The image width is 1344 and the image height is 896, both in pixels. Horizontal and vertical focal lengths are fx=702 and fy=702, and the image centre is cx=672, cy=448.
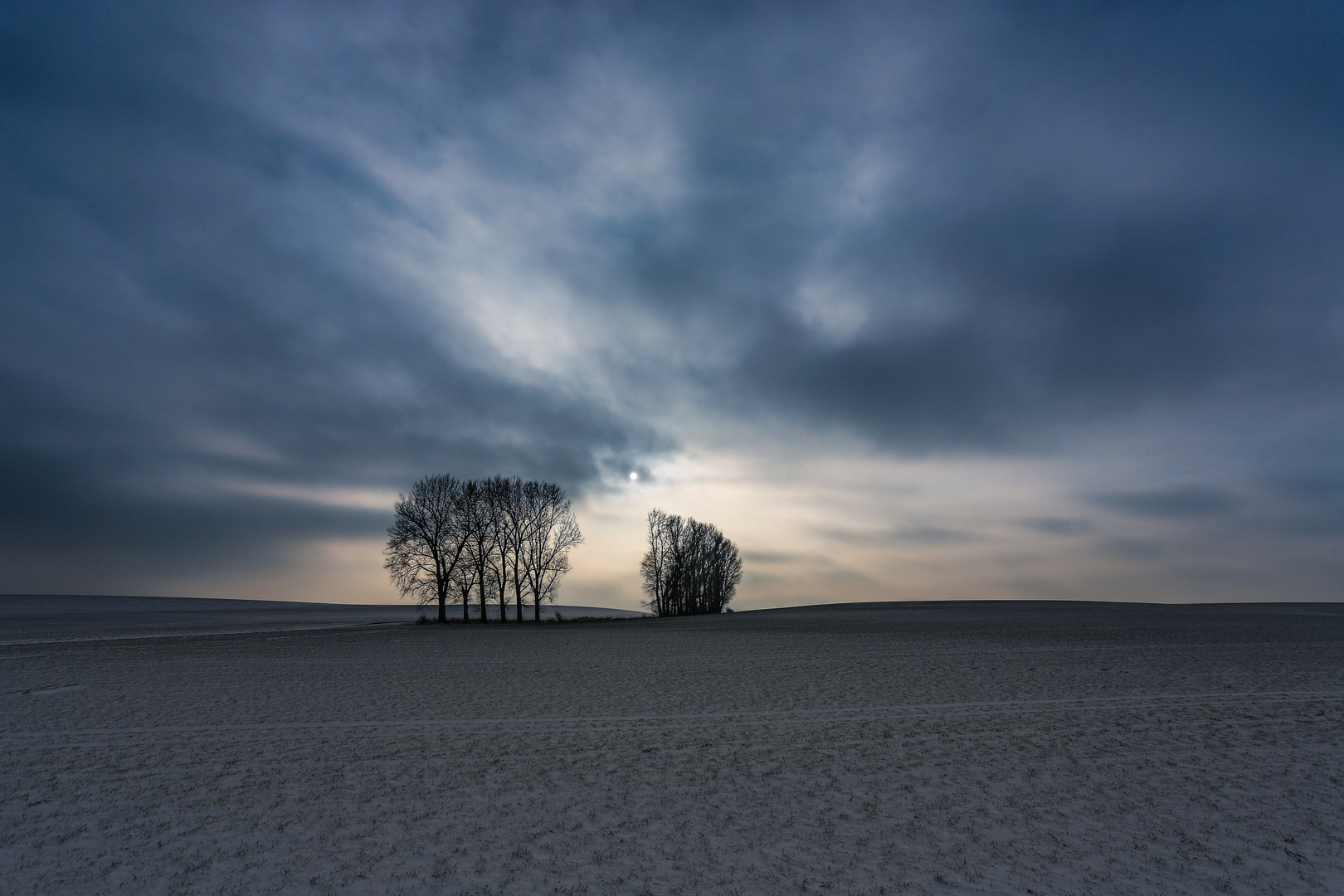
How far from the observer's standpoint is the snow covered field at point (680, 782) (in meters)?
7.13

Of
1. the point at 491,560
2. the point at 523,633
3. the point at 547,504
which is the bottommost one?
the point at 523,633

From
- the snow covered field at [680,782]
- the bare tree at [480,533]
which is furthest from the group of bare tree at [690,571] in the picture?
the snow covered field at [680,782]

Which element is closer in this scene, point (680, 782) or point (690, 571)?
point (680, 782)

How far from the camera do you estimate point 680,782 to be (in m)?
10.0

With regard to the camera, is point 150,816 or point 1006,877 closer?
point 1006,877

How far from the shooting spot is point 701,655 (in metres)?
27.6

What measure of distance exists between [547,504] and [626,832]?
56.6 m

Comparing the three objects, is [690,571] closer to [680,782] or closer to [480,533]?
[480,533]

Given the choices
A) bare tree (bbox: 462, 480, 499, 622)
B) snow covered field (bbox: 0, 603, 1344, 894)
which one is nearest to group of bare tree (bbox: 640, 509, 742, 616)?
bare tree (bbox: 462, 480, 499, 622)

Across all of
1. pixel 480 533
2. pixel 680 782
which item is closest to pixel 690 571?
pixel 480 533

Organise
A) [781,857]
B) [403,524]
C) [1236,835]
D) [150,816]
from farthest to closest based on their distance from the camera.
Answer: [403,524] < [150,816] < [1236,835] < [781,857]

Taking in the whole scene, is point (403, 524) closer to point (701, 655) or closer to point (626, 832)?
point (701, 655)

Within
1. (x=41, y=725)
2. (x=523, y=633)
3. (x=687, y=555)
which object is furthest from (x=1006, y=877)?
(x=687, y=555)

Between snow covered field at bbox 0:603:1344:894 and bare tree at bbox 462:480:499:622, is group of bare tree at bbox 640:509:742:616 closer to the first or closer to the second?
bare tree at bbox 462:480:499:622
